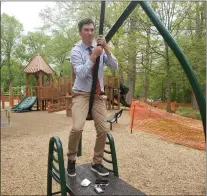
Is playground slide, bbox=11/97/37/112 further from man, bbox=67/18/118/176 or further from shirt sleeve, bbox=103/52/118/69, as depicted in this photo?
shirt sleeve, bbox=103/52/118/69

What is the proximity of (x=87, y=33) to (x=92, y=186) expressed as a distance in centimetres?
147

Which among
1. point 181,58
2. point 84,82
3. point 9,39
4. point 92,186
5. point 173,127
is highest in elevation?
point 9,39

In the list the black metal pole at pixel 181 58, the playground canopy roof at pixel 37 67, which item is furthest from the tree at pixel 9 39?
the black metal pole at pixel 181 58

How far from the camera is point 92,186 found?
246 centimetres

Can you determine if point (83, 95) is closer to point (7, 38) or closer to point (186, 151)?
point (186, 151)

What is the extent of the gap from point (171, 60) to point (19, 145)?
7.45 metres

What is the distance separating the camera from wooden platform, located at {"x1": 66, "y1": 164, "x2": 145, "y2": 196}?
232cm

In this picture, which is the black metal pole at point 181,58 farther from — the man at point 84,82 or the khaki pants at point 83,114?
the khaki pants at point 83,114

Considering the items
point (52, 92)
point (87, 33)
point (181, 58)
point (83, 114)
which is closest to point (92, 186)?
point (83, 114)

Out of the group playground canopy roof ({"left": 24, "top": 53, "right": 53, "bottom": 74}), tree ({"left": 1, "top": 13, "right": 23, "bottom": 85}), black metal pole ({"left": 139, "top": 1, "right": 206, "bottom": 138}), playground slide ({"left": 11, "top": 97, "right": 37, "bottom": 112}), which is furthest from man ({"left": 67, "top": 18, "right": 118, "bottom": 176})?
tree ({"left": 1, "top": 13, "right": 23, "bottom": 85})

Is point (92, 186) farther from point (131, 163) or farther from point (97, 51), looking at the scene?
point (131, 163)

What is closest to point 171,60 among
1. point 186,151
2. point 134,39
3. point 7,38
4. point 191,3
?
point 134,39

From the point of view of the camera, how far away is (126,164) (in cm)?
546

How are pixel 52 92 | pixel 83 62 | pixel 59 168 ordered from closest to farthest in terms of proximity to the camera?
pixel 83 62
pixel 59 168
pixel 52 92
